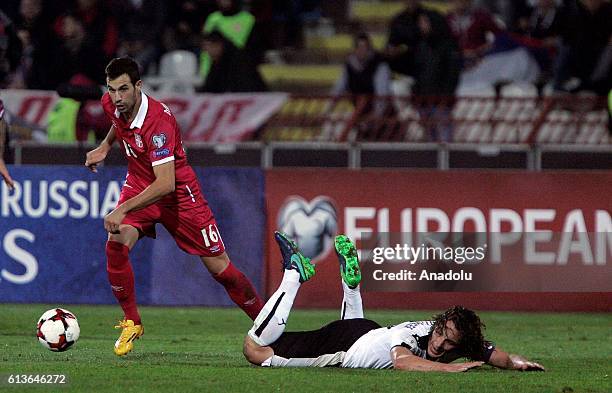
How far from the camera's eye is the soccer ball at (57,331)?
10.2 metres

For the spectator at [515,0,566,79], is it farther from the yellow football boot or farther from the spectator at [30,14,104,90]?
the yellow football boot

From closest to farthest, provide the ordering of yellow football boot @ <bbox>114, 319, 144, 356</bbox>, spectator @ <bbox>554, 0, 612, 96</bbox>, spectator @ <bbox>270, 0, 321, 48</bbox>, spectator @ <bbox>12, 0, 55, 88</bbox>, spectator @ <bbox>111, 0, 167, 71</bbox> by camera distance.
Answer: yellow football boot @ <bbox>114, 319, 144, 356</bbox>
spectator @ <bbox>554, 0, 612, 96</bbox>
spectator @ <bbox>12, 0, 55, 88</bbox>
spectator @ <bbox>111, 0, 167, 71</bbox>
spectator @ <bbox>270, 0, 321, 48</bbox>

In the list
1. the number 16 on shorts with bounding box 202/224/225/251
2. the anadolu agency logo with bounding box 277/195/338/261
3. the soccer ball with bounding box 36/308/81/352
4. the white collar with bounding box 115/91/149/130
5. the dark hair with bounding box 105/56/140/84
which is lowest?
the anadolu agency logo with bounding box 277/195/338/261

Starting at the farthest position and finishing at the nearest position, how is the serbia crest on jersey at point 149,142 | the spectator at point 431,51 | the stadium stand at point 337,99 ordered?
the spectator at point 431,51 < the stadium stand at point 337,99 < the serbia crest on jersey at point 149,142

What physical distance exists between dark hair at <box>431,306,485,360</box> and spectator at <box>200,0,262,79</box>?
9.85 meters

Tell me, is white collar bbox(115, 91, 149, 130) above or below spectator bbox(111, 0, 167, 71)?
above

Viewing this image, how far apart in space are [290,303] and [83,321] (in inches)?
166

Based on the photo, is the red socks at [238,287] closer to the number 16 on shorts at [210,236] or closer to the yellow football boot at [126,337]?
the number 16 on shorts at [210,236]

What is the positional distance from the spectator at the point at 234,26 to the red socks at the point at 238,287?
805 centimetres

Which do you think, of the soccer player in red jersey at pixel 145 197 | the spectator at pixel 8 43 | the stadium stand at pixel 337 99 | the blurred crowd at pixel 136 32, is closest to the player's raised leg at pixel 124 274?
the soccer player in red jersey at pixel 145 197

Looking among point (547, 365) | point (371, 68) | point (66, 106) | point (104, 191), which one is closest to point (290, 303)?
point (547, 365)

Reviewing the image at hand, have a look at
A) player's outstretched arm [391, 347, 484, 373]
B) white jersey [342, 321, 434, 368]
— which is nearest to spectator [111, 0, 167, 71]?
white jersey [342, 321, 434, 368]

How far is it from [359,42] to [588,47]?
2920mm

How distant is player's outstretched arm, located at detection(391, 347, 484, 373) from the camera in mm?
9320
